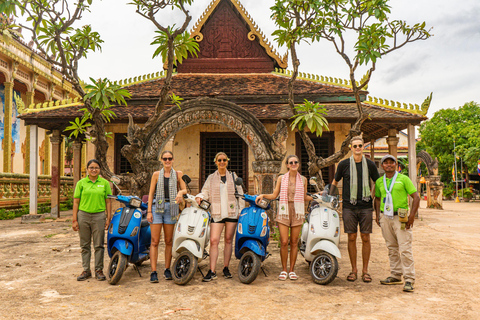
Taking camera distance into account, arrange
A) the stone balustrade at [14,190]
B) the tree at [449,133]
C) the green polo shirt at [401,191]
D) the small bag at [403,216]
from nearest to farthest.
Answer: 1. the small bag at [403,216]
2. the green polo shirt at [401,191]
3. the stone balustrade at [14,190]
4. the tree at [449,133]

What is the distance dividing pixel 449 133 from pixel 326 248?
3461cm

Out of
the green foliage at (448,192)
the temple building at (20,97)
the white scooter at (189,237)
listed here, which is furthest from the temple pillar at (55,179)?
the green foliage at (448,192)

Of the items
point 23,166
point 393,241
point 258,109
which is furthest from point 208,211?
point 23,166

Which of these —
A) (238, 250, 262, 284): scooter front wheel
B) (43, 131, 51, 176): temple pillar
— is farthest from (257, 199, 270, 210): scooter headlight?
(43, 131, 51, 176): temple pillar

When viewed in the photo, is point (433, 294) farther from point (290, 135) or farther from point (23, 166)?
point (23, 166)

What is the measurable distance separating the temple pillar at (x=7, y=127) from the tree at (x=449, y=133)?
3316cm

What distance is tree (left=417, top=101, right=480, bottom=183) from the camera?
32.5m

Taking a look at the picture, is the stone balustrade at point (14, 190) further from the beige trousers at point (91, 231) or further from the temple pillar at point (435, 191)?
the temple pillar at point (435, 191)

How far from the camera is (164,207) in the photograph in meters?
4.61

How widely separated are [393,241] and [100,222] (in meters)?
3.77

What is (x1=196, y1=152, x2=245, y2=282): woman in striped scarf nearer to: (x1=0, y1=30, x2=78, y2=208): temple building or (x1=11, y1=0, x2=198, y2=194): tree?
(x1=11, y1=0, x2=198, y2=194): tree

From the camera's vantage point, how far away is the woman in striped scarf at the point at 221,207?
471 centimetres

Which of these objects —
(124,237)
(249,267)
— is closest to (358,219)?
(249,267)

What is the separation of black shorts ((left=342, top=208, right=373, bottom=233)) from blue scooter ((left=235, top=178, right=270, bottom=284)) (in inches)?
41.0
